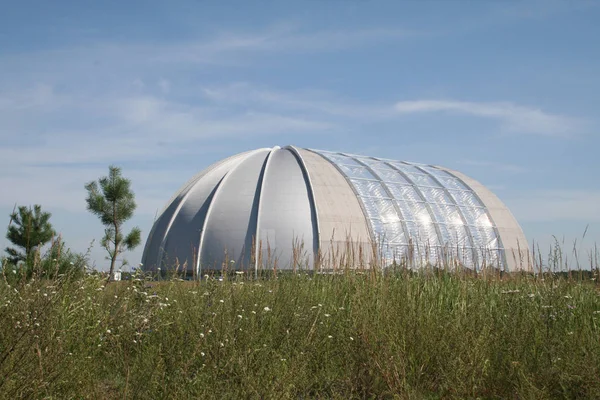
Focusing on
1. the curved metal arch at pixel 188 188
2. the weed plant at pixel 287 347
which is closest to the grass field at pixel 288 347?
the weed plant at pixel 287 347

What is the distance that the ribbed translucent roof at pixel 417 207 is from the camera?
2975 centimetres

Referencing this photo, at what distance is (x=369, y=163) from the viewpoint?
34719 millimetres

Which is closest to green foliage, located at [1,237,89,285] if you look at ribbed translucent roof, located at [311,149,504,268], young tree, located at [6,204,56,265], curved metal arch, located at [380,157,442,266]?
young tree, located at [6,204,56,265]

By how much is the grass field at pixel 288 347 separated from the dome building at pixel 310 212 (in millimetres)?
15908

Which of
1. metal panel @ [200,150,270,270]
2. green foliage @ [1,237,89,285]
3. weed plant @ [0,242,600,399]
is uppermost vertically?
metal panel @ [200,150,270,270]

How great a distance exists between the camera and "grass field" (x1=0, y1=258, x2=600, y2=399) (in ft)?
19.8

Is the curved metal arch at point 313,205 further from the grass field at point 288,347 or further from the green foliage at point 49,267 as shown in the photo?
the grass field at point 288,347

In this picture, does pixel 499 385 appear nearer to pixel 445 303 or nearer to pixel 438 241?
pixel 445 303

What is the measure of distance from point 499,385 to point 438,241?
25.0 metres

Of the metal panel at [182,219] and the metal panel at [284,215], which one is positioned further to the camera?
the metal panel at [182,219]

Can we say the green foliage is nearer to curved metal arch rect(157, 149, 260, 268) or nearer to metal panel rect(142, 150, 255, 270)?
metal panel rect(142, 150, 255, 270)

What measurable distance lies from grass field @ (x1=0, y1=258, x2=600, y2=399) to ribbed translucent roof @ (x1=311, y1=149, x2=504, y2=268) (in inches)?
780

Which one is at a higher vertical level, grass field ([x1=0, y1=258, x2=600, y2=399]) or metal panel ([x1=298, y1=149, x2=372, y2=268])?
metal panel ([x1=298, y1=149, x2=372, y2=268])

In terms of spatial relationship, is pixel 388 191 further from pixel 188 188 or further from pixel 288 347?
pixel 288 347
